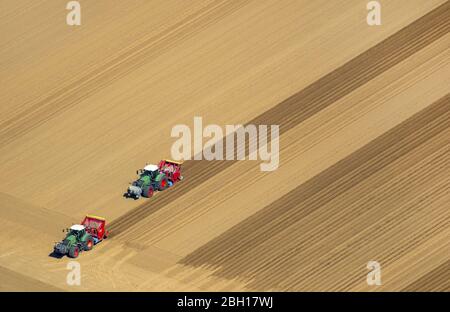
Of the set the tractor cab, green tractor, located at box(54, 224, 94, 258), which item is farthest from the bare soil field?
the tractor cab

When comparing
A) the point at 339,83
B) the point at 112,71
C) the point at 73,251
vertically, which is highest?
the point at 112,71

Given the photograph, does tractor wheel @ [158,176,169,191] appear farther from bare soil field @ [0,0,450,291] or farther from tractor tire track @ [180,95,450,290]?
tractor tire track @ [180,95,450,290]

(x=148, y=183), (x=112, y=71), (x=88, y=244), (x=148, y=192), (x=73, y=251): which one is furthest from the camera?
(x=112, y=71)

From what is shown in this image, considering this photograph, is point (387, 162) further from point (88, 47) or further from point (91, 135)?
point (88, 47)

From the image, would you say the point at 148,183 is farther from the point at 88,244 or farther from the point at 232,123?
the point at 232,123

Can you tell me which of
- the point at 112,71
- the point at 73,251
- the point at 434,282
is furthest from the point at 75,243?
the point at 112,71

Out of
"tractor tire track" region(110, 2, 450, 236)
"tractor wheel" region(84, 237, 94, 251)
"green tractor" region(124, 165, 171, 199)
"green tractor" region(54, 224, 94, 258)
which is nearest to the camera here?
"green tractor" region(54, 224, 94, 258)

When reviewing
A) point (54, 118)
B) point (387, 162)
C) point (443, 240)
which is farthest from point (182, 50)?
point (443, 240)
